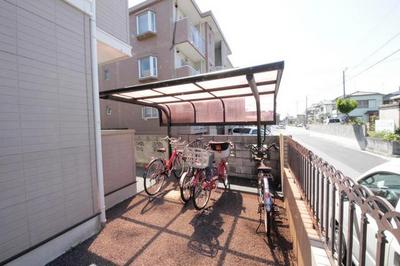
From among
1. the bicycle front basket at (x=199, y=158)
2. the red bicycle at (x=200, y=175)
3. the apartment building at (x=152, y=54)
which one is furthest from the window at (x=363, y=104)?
the bicycle front basket at (x=199, y=158)

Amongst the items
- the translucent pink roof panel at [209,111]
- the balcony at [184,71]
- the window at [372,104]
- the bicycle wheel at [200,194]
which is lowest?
the bicycle wheel at [200,194]

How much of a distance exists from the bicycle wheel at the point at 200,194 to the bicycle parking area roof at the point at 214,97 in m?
1.95

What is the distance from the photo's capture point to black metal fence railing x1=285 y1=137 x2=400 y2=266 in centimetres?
89

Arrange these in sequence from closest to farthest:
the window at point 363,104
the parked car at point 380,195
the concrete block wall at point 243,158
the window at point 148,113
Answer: the parked car at point 380,195 < the concrete block wall at point 243,158 < the window at point 148,113 < the window at point 363,104

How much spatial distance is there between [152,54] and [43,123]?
32.0 ft

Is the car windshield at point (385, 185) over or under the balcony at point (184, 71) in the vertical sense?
under

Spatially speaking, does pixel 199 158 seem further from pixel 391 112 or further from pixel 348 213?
pixel 391 112

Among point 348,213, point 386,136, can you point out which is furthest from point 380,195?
point 386,136

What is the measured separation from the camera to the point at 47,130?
2.68m

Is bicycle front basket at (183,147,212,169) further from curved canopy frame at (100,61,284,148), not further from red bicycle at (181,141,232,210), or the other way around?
curved canopy frame at (100,61,284,148)

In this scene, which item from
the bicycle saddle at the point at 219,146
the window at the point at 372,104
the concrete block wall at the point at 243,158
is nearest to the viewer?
the bicycle saddle at the point at 219,146

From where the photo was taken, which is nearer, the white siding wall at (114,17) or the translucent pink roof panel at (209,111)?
the white siding wall at (114,17)

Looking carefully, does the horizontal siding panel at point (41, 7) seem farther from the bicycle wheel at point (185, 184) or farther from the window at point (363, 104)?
the window at point (363, 104)

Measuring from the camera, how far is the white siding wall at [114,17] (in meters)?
4.36
